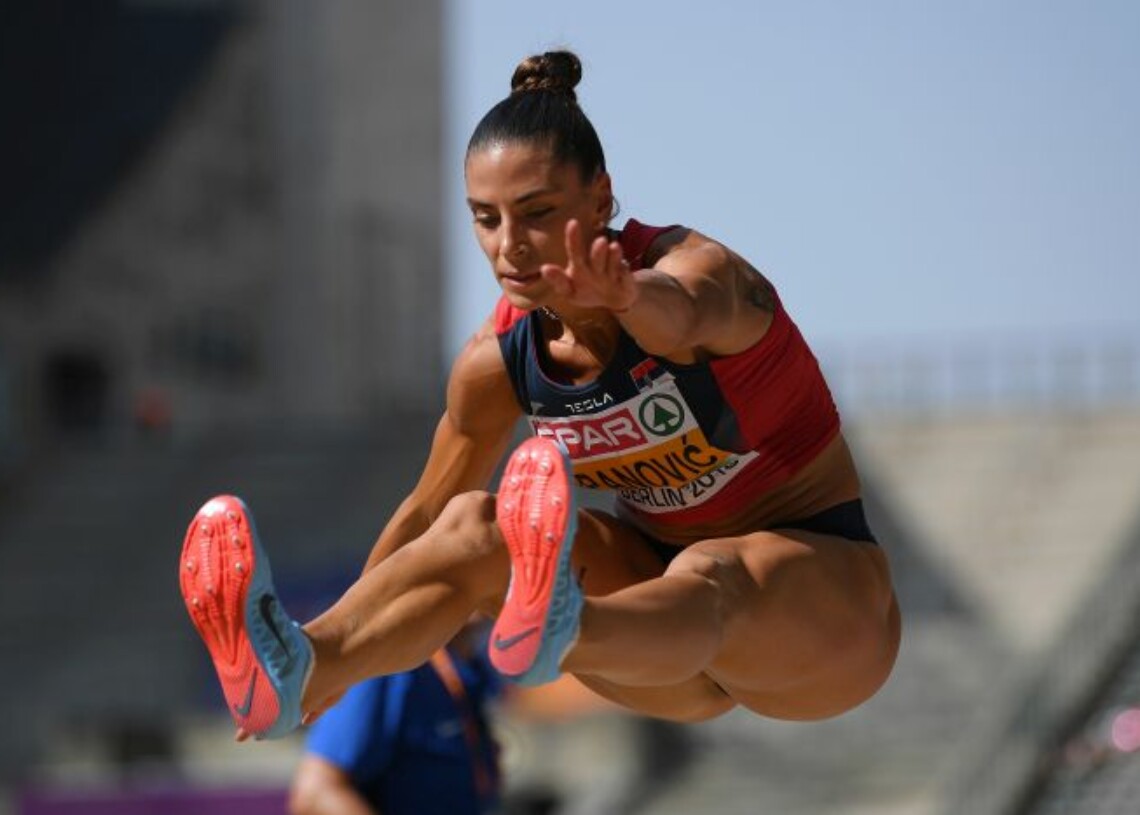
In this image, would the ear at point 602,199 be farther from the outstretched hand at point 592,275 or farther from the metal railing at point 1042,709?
the metal railing at point 1042,709

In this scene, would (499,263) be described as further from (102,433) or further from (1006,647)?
(102,433)

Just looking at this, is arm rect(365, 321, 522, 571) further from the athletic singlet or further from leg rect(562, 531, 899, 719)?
leg rect(562, 531, 899, 719)

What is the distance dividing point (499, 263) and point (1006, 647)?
16.0 m

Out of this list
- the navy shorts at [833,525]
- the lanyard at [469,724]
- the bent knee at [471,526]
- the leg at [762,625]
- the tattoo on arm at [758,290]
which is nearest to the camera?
the leg at [762,625]

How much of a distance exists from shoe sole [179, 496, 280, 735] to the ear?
97 centimetres

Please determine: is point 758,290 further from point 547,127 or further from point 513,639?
point 513,639

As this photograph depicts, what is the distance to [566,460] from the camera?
488 centimetres

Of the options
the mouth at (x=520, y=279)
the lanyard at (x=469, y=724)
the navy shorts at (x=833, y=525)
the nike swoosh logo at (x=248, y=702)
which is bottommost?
the lanyard at (x=469, y=724)

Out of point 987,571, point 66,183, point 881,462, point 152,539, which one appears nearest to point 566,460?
point 987,571

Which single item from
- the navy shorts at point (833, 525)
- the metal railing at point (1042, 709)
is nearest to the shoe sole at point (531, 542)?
the navy shorts at point (833, 525)

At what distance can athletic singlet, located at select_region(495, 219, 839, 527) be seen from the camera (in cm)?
535

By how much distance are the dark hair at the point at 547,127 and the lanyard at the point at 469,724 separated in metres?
2.31

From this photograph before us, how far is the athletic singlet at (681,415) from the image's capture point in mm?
5348

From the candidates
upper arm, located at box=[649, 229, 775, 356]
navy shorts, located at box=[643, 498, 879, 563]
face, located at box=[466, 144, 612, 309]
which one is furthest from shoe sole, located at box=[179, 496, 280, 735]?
navy shorts, located at box=[643, 498, 879, 563]
